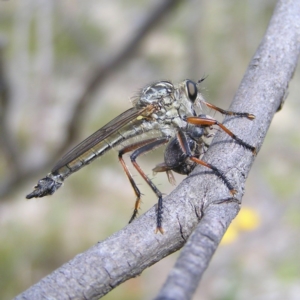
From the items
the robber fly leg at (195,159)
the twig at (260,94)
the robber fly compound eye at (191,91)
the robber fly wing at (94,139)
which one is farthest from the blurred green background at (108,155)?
the twig at (260,94)

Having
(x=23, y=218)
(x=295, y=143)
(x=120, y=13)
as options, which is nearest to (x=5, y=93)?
(x=23, y=218)

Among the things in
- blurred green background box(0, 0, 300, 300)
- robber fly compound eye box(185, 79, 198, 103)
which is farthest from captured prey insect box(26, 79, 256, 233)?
blurred green background box(0, 0, 300, 300)

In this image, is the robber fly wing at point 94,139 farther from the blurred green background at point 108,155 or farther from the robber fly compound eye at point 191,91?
the blurred green background at point 108,155

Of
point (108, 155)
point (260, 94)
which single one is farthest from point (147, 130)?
point (108, 155)

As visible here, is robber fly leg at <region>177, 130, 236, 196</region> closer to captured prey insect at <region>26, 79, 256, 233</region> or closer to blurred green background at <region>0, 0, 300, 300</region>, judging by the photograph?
captured prey insect at <region>26, 79, 256, 233</region>

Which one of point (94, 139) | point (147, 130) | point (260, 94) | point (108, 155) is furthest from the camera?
point (108, 155)

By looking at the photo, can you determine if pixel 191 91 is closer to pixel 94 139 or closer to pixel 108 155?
pixel 94 139
